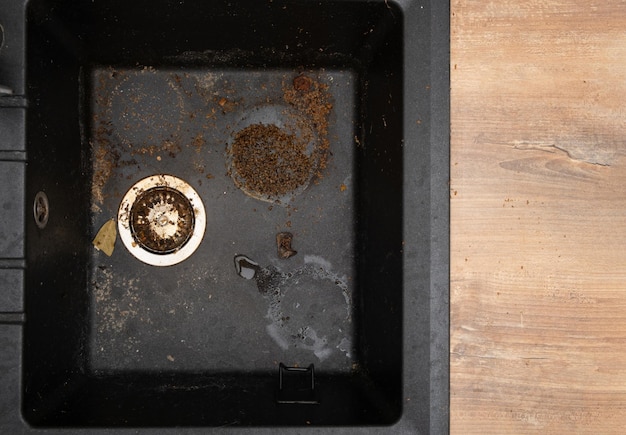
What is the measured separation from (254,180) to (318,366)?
34cm

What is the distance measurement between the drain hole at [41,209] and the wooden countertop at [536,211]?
1.92 feet

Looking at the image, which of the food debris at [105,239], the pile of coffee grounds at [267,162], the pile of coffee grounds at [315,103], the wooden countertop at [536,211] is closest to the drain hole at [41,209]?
the food debris at [105,239]

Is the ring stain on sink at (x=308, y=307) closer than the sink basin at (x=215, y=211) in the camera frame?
No

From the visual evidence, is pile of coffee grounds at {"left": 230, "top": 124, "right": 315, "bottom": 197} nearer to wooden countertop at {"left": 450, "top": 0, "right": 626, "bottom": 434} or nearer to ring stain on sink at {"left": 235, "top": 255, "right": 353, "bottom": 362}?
ring stain on sink at {"left": 235, "top": 255, "right": 353, "bottom": 362}

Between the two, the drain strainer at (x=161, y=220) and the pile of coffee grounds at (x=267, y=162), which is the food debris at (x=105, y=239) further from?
the pile of coffee grounds at (x=267, y=162)

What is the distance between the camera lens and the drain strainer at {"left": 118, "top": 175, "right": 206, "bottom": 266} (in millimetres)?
1043

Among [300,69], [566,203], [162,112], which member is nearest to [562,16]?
[566,203]

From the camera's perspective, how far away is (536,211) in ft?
2.55

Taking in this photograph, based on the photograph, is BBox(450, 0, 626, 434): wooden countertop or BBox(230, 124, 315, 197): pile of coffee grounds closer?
BBox(450, 0, 626, 434): wooden countertop

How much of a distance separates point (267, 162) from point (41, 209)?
0.37 metres

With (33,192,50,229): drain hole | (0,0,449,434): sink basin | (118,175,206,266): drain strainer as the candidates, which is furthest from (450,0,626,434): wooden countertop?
(33,192,50,229): drain hole

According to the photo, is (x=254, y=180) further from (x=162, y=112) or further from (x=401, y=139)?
(x=401, y=139)

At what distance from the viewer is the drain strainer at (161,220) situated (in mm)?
1043

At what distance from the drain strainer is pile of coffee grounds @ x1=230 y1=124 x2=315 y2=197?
98 millimetres
